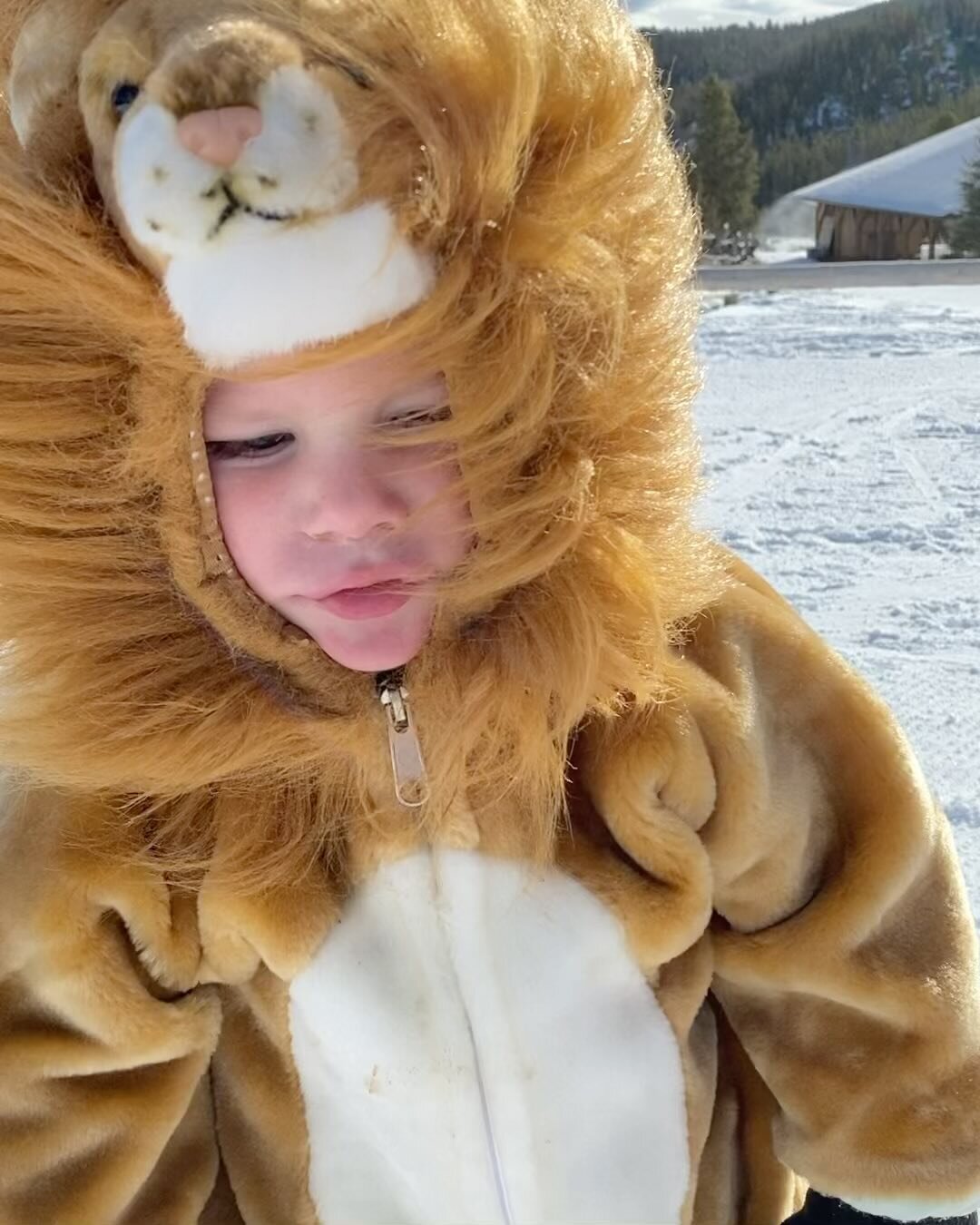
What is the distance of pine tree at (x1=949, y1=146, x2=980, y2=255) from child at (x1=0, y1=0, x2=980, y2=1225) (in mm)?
18286

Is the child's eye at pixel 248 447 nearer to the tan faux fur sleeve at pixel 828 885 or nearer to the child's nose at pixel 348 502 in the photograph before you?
the child's nose at pixel 348 502

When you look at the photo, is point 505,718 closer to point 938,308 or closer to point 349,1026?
point 349,1026

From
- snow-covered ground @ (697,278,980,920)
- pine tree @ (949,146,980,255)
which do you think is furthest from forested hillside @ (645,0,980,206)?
snow-covered ground @ (697,278,980,920)

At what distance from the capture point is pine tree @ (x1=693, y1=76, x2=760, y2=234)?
69.7 ft

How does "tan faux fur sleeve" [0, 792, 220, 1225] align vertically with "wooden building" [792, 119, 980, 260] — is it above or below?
above

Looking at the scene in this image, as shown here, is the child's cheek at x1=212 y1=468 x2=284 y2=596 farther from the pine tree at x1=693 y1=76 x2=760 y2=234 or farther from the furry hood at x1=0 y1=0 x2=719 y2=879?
the pine tree at x1=693 y1=76 x2=760 y2=234

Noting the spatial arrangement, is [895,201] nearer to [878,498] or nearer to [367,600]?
[878,498]

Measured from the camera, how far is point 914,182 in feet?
65.6

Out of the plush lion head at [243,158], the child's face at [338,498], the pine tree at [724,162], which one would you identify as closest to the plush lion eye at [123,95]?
the plush lion head at [243,158]

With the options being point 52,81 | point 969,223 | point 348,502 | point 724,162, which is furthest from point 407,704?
point 724,162

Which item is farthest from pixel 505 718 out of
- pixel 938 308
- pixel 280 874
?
pixel 938 308

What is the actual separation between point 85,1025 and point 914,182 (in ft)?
71.0

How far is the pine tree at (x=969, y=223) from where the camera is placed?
17.4 m

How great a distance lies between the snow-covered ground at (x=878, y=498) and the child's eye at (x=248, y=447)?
34 cm
